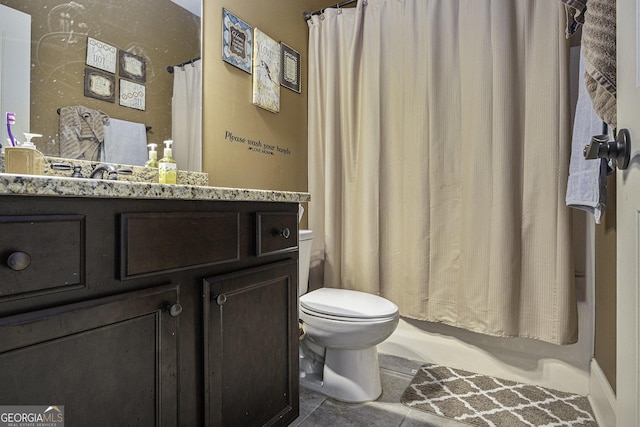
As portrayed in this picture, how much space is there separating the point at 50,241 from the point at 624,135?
104 cm

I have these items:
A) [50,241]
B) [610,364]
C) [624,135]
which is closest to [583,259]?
[610,364]

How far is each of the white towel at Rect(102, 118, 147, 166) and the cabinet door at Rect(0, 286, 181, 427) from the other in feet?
2.49

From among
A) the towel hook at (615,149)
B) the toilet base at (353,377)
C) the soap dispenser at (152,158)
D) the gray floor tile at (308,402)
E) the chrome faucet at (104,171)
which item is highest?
the soap dispenser at (152,158)

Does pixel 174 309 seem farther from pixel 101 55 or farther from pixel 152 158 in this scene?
pixel 101 55

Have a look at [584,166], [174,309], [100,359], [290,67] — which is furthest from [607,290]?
[290,67]

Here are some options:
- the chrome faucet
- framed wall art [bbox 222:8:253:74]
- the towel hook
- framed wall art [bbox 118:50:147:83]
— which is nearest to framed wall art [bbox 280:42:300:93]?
framed wall art [bbox 222:8:253:74]

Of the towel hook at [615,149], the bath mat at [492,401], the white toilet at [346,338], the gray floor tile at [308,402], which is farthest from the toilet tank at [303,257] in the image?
the towel hook at [615,149]

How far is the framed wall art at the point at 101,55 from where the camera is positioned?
1.27 metres

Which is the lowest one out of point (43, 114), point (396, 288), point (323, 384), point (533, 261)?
point (323, 384)

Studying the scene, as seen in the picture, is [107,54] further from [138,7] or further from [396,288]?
[396,288]

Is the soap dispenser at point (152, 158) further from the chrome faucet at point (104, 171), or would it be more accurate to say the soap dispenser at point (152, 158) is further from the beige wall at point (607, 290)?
the beige wall at point (607, 290)

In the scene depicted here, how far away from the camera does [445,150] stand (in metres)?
1.82

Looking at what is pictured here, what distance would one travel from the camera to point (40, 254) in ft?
1.99

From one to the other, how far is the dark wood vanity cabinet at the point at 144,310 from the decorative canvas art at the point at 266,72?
967 millimetres
